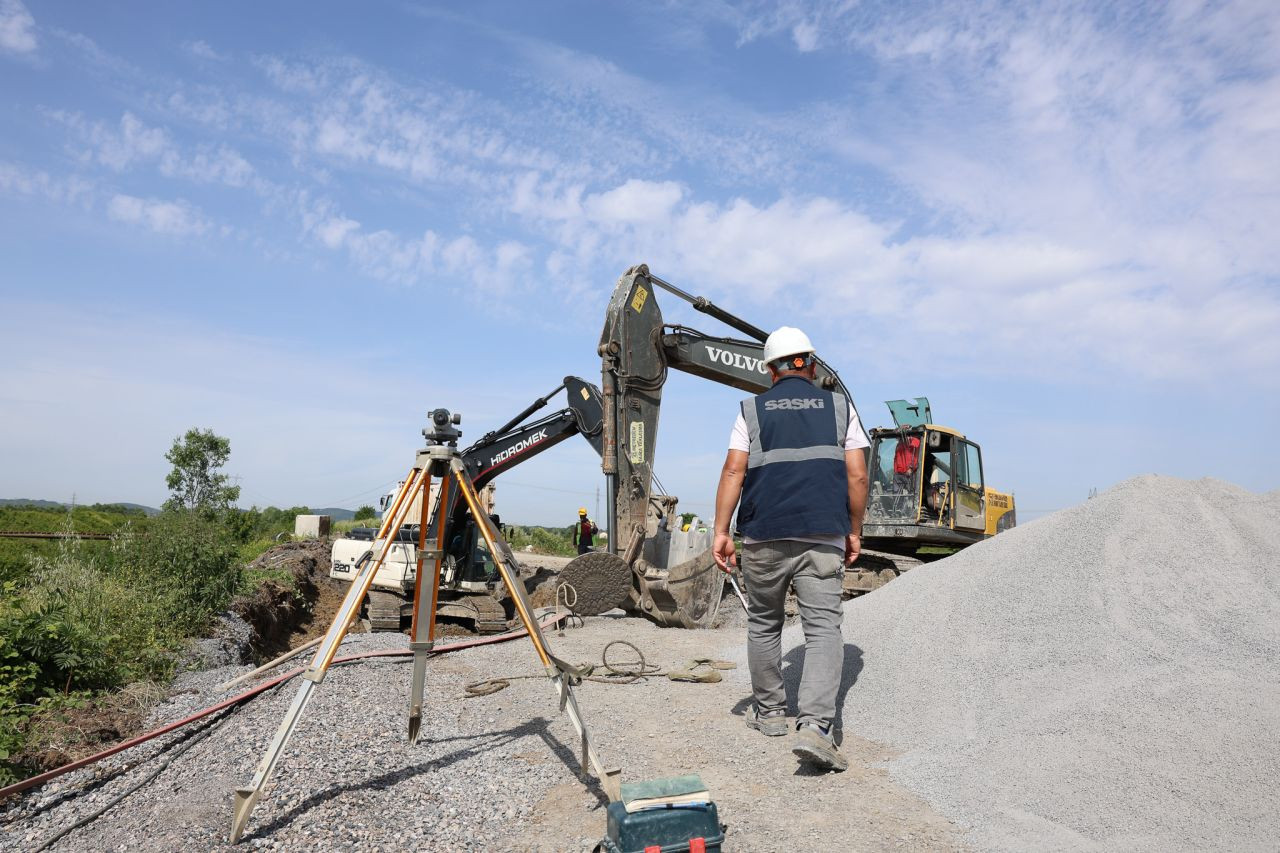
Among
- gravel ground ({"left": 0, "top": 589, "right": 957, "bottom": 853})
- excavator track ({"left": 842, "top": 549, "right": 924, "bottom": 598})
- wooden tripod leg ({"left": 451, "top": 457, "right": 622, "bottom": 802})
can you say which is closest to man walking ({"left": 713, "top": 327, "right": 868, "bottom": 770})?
gravel ground ({"left": 0, "top": 589, "right": 957, "bottom": 853})

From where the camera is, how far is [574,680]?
4.27 m

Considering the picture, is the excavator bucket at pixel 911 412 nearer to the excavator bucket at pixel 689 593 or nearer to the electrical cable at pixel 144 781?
the excavator bucket at pixel 689 593

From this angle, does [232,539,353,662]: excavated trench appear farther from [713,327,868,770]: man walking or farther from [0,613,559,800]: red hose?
[713,327,868,770]: man walking

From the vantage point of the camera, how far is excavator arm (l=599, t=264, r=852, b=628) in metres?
9.98

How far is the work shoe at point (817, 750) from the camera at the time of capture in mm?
4121

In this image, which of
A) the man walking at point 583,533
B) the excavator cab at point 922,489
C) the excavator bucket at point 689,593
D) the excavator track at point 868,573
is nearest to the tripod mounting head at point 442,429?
the excavator bucket at point 689,593

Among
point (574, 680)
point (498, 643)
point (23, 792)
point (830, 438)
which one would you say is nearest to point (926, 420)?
point (498, 643)

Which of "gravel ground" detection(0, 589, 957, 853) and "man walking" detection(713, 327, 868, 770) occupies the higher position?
"man walking" detection(713, 327, 868, 770)

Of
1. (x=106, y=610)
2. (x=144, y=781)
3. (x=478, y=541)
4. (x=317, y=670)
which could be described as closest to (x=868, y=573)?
(x=478, y=541)

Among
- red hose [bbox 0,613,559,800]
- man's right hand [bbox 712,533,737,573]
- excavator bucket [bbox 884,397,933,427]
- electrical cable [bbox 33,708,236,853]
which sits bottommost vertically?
electrical cable [bbox 33,708,236,853]

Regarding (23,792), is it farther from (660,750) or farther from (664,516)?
(664,516)

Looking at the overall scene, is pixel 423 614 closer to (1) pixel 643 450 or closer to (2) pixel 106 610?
(2) pixel 106 610

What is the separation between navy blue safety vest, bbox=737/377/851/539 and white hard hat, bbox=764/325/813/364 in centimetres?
18

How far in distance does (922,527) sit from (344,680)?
952cm
